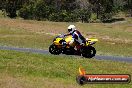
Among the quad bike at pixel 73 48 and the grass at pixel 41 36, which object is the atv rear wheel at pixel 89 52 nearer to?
the quad bike at pixel 73 48

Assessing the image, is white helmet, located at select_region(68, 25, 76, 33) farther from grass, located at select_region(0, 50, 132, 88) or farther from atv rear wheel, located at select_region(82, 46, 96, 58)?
grass, located at select_region(0, 50, 132, 88)

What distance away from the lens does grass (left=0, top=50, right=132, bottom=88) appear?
1630cm

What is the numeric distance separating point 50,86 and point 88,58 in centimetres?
984

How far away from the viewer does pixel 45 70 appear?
1927 cm

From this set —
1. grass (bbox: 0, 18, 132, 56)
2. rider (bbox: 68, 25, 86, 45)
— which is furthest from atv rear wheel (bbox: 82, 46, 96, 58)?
grass (bbox: 0, 18, 132, 56)

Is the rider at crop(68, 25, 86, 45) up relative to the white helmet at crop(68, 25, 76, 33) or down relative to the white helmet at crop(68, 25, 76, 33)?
down

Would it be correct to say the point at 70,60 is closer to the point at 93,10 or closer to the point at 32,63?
the point at 32,63

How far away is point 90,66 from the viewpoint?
21.9 meters

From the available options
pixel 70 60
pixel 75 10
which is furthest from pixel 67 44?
pixel 75 10

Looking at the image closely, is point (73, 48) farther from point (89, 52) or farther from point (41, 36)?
point (41, 36)

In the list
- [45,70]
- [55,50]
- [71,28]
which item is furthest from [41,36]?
[45,70]

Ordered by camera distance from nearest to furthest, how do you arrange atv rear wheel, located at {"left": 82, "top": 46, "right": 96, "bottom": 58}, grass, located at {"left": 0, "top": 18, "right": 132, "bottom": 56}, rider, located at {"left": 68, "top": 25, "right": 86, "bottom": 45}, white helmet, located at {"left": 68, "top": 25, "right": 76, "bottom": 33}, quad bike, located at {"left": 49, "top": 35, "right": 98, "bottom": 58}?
white helmet, located at {"left": 68, "top": 25, "right": 76, "bottom": 33}, rider, located at {"left": 68, "top": 25, "right": 86, "bottom": 45}, quad bike, located at {"left": 49, "top": 35, "right": 98, "bottom": 58}, atv rear wheel, located at {"left": 82, "top": 46, "right": 96, "bottom": 58}, grass, located at {"left": 0, "top": 18, "right": 132, "bottom": 56}

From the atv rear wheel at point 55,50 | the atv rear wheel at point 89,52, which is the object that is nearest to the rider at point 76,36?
the atv rear wheel at point 89,52

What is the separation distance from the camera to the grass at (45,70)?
16297 mm
